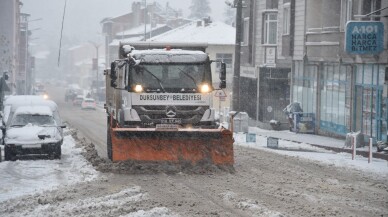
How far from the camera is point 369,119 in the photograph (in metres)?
27.6

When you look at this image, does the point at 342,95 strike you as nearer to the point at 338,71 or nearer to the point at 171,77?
the point at 338,71

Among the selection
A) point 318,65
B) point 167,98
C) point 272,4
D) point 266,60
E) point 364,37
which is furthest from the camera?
point 266,60

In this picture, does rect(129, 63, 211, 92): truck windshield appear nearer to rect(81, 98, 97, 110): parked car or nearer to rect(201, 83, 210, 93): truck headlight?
rect(201, 83, 210, 93): truck headlight

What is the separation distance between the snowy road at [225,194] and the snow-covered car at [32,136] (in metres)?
0.93

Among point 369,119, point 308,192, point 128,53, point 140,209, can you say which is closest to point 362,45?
point 369,119

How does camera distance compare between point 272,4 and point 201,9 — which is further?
point 201,9

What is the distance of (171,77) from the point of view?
17875 millimetres

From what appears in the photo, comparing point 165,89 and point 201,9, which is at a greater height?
Result: point 201,9

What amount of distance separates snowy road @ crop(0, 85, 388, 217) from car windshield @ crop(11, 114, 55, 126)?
7.24 ft

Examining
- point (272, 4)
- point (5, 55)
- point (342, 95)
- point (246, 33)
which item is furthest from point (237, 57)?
point (5, 55)

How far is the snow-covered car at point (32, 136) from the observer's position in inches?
792

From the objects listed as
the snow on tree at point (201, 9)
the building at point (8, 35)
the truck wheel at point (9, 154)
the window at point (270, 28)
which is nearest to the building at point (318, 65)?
the window at point (270, 28)

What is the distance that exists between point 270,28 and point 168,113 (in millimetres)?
23916

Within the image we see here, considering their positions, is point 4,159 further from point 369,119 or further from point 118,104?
point 369,119
